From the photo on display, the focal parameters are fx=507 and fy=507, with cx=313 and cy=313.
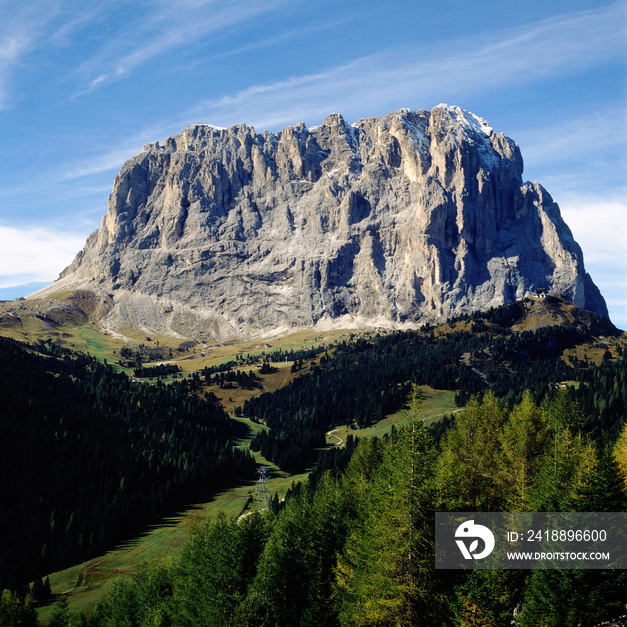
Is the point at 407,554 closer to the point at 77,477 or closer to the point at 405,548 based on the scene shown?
the point at 405,548

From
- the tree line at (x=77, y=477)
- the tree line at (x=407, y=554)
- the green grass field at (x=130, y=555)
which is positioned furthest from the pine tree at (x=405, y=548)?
the tree line at (x=77, y=477)

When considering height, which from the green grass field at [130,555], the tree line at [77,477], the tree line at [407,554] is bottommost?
the green grass field at [130,555]

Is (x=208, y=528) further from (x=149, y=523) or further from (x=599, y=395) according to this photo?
(x=599, y=395)

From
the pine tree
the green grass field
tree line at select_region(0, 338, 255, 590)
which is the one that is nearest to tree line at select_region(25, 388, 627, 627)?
the pine tree

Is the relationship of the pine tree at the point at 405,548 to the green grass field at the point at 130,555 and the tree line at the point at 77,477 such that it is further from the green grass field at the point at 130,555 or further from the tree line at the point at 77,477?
the tree line at the point at 77,477

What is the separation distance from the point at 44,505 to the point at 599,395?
16858 centimetres

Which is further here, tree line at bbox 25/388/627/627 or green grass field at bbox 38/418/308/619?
green grass field at bbox 38/418/308/619

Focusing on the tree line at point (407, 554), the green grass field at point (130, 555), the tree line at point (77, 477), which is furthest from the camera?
the tree line at point (77, 477)

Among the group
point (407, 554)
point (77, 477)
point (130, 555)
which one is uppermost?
point (407, 554)

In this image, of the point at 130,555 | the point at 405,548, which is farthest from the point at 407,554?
the point at 130,555

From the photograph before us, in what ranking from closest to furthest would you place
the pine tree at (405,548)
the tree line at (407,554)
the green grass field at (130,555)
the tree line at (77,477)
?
1. the pine tree at (405,548)
2. the tree line at (407,554)
3. the green grass field at (130,555)
4. the tree line at (77,477)

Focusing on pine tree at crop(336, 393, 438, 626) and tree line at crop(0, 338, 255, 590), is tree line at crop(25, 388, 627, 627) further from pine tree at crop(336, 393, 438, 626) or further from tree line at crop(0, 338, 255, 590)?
tree line at crop(0, 338, 255, 590)

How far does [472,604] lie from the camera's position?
30797mm

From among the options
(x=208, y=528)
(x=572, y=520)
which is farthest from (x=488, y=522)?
(x=208, y=528)
